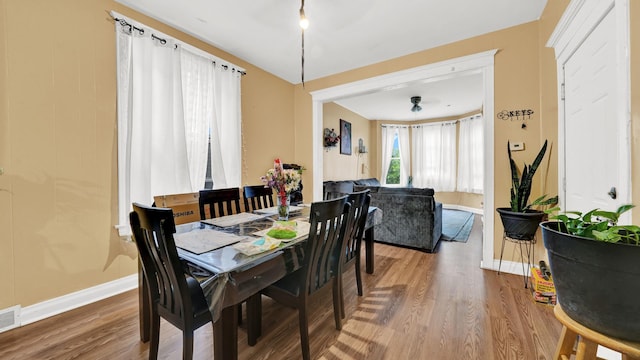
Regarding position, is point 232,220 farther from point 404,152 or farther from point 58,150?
point 404,152

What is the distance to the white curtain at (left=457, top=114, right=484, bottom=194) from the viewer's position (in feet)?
20.3

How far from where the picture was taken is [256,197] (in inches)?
105

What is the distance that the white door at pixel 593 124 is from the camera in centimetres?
137

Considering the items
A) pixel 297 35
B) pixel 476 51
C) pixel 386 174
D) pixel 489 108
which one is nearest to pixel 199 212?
pixel 297 35

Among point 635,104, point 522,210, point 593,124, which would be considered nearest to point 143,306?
point 635,104

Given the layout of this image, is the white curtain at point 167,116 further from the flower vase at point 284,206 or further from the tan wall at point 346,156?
the tan wall at point 346,156

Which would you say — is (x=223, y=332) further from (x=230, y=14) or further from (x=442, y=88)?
(x=442, y=88)

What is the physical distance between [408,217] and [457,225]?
218 centimetres

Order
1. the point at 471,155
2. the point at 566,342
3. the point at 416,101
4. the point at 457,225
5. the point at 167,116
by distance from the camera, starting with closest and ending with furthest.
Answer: the point at 566,342
the point at 167,116
the point at 457,225
the point at 416,101
the point at 471,155

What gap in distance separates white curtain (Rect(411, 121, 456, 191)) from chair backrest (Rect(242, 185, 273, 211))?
223 inches

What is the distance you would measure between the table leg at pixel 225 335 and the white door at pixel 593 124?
6.55 feet

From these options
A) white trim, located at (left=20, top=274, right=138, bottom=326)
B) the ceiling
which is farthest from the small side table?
white trim, located at (left=20, top=274, right=138, bottom=326)

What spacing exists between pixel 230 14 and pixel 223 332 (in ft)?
9.18

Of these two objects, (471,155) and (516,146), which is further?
(471,155)
